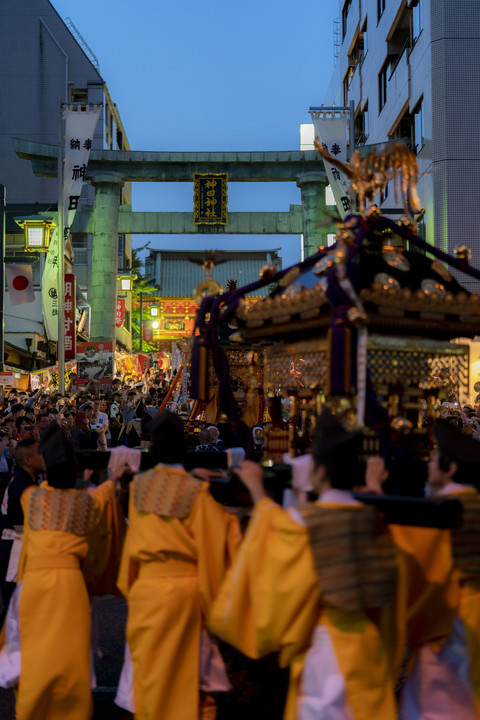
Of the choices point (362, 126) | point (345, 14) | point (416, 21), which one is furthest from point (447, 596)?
point (345, 14)

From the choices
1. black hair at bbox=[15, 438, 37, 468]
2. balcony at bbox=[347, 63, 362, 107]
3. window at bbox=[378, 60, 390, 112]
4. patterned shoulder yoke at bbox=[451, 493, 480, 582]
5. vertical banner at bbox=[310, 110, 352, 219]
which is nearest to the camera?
patterned shoulder yoke at bbox=[451, 493, 480, 582]

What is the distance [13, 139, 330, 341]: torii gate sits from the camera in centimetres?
2362

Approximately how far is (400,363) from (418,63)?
1711 cm

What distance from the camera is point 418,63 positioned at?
19.9 meters

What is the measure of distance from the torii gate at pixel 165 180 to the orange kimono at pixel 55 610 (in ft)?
62.0

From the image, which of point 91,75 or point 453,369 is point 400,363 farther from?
point 91,75

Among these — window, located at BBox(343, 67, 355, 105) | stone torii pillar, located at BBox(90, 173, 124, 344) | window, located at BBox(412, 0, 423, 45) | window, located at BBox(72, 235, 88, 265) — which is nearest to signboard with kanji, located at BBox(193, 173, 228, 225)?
stone torii pillar, located at BBox(90, 173, 124, 344)

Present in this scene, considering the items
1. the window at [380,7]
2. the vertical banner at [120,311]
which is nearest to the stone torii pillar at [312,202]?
the window at [380,7]

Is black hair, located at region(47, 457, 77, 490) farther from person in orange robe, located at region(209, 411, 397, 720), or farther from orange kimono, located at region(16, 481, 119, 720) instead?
person in orange robe, located at region(209, 411, 397, 720)

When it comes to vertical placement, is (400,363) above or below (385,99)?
below

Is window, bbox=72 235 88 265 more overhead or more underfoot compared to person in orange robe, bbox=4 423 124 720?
more overhead

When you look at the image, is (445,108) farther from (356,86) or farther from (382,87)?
(356,86)

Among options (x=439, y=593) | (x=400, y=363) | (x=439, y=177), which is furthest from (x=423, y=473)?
(x=439, y=177)

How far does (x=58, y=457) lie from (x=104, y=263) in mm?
20661
